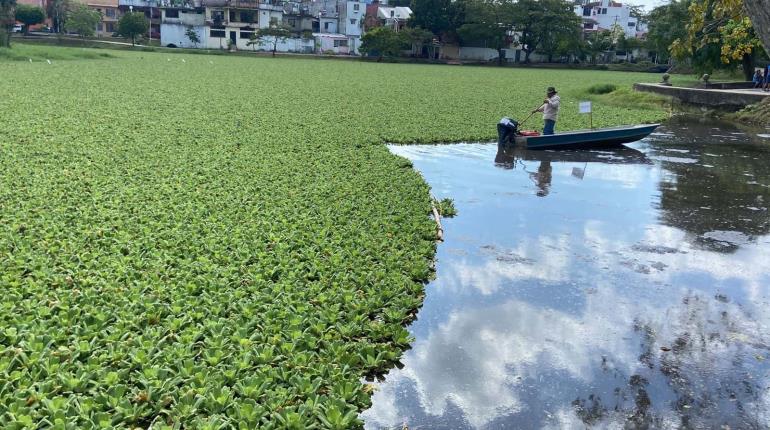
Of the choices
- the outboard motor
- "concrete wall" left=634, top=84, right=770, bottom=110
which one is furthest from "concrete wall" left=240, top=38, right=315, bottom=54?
the outboard motor

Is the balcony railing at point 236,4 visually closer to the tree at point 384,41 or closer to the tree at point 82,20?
the tree at point 82,20

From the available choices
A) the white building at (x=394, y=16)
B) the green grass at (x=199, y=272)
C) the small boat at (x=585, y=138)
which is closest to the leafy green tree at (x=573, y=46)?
A: the white building at (x=394, y=16)

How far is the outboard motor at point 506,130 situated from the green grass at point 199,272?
276 centimetres

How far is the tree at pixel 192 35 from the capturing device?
64938 mm

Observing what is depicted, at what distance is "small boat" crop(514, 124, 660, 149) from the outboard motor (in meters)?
0.16

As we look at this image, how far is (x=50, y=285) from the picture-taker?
16.1 feet

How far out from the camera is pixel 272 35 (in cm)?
6316

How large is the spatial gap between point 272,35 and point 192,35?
857 cm

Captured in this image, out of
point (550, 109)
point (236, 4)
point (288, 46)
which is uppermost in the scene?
point (236, 4)

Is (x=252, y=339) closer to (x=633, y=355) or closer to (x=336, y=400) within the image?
(x=336, y=400)

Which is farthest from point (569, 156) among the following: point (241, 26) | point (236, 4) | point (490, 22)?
point (236, 4)

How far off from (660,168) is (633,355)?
8072 millimetres

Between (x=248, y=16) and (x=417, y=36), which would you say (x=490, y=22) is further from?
(x=248, y=16)

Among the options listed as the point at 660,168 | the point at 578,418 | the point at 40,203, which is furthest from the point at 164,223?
the point at 660,168
